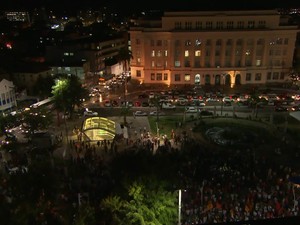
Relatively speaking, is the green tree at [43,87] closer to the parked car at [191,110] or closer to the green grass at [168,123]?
the green grass at [168,123]

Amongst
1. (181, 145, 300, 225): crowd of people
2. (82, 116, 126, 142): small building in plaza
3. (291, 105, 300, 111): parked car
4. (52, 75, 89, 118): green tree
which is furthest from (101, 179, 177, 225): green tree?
(291, 105, 300, 111): parked car

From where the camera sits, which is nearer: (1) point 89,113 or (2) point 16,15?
(1) point 89,113

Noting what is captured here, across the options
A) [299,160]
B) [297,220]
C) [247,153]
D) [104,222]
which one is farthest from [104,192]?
[299,160]

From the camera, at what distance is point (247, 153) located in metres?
37.5

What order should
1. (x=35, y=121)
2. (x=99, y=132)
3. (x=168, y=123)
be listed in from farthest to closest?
(x=168, y=123) → (x=99, y=132) → (x=35, y=121)

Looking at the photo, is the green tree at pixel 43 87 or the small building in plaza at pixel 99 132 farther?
the green tree at pixel 43 87

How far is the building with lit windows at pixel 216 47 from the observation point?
2687 inches

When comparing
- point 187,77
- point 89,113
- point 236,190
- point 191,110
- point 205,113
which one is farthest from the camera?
point 187,77

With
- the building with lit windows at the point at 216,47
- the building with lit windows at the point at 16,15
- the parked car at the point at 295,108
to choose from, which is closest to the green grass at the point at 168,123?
the parked car at the point at 295,108

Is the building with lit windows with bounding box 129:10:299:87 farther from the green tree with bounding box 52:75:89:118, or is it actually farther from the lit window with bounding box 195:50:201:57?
the green tree with bounding box 52:75:89:118

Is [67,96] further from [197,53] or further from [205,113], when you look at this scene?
[197,53]

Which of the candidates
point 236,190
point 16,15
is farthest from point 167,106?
point 16,15

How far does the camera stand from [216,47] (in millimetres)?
68688

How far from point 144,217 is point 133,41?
54080 millimetres
